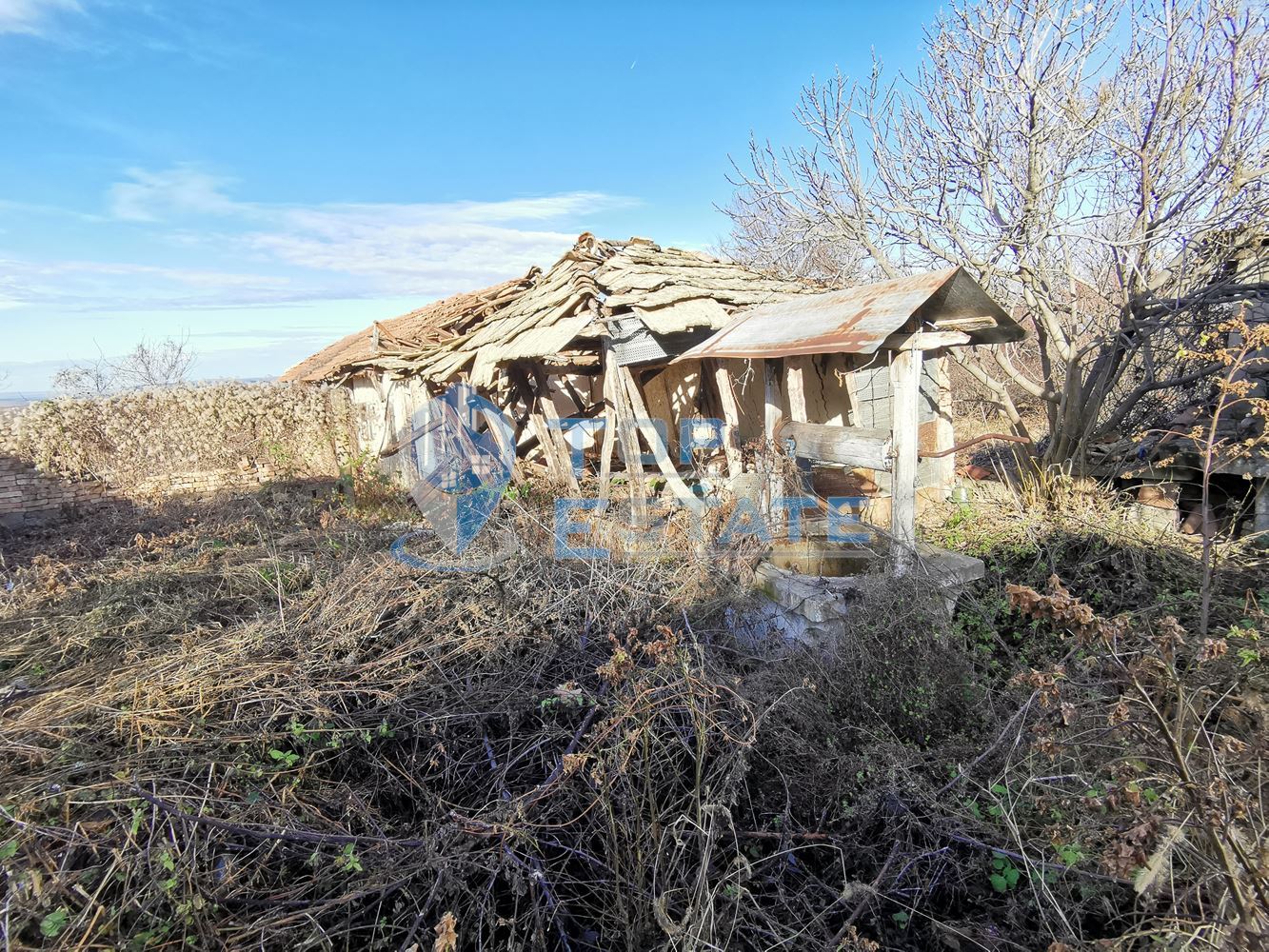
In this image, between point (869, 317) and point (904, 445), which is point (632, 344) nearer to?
point (869, 317)

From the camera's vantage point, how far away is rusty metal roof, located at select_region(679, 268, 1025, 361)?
4230mm

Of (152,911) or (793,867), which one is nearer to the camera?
(152,911)

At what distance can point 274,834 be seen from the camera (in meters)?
2.69

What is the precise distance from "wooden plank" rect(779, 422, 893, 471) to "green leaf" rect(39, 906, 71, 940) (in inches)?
187

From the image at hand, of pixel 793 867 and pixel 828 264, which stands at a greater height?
pixel 828 264

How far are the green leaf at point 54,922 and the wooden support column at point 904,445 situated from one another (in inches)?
186

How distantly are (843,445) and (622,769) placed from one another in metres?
3.15

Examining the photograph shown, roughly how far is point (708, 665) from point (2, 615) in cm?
584

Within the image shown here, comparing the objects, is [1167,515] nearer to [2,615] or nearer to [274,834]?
[274,834]

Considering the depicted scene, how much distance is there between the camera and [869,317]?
443 centimetres

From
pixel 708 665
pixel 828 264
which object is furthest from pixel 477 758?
pixel 828 264

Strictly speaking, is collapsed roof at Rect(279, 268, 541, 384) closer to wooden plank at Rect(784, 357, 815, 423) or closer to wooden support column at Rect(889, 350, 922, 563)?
wooden plank at Rect(784, 357, 815, 423)

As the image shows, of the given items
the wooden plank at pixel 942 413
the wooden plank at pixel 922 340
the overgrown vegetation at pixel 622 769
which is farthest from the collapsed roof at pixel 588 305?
the overgrown vegetation at pixel 622 769

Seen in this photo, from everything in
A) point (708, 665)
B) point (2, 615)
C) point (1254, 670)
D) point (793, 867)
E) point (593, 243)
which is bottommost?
point (793, 867)
